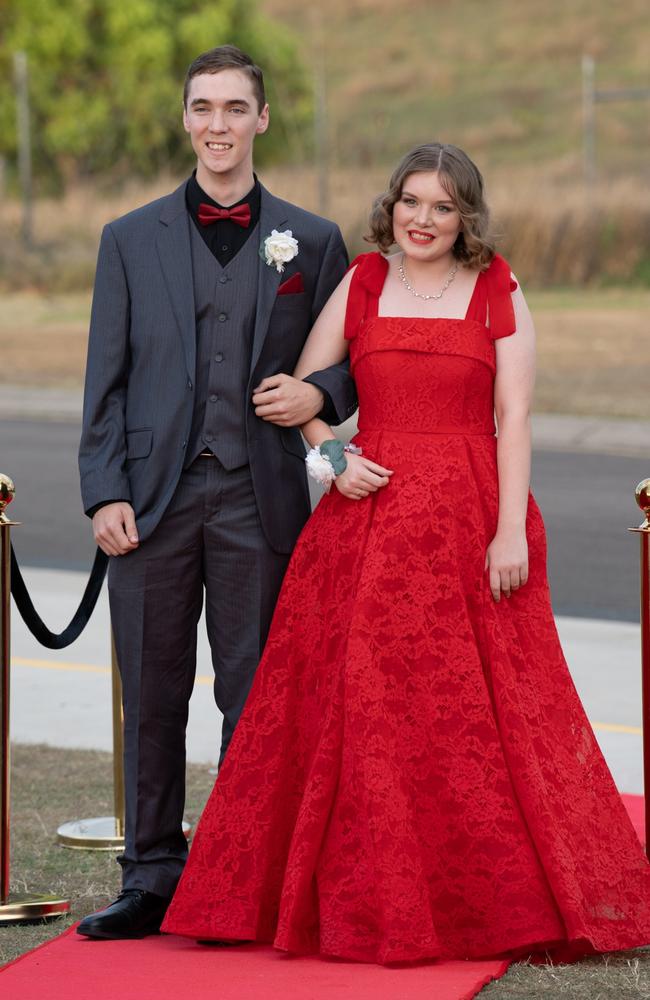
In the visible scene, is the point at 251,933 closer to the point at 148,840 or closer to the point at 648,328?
the point at 148,840

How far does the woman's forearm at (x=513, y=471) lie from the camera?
4.31 m

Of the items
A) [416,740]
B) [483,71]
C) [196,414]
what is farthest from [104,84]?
[416,740]

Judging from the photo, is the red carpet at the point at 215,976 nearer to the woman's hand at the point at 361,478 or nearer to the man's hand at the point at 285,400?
the woman's hand at the point at 361,478

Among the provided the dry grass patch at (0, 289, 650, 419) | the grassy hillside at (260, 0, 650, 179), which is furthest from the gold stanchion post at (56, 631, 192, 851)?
the grassy hillside at (260, 0, 650, 179)

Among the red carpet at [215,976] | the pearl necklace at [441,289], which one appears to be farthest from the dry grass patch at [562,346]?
the red carpet at [215,976]

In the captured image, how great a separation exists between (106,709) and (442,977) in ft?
11.1

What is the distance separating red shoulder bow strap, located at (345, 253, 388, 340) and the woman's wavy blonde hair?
0.14 metres

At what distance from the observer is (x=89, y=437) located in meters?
4.39

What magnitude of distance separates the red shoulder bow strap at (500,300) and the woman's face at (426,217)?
134mm

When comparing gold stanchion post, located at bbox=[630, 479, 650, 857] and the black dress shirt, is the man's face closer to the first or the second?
the black dress shirt

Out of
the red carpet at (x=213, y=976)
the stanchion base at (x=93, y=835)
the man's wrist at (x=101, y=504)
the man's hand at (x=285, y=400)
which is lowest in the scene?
the red carpet at (x=213, y=976)

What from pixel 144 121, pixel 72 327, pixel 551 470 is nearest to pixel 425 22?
pixel 144 121

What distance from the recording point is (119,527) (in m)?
4.38

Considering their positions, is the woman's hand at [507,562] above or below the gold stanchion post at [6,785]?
above
